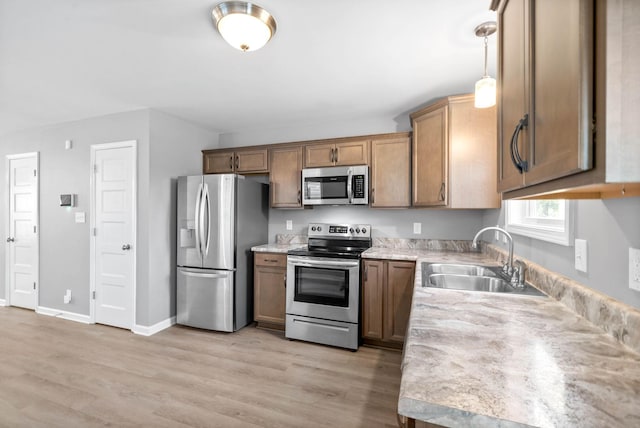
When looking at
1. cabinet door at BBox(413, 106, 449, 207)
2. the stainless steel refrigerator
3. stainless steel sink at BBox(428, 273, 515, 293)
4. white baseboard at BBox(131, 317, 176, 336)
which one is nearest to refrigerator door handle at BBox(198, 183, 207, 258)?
the stainless steel refrigerator

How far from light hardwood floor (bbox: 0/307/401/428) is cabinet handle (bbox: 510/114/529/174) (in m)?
1.75

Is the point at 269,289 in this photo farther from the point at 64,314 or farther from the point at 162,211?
the point at 64,314

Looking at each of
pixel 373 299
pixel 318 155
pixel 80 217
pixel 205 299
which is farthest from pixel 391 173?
pixel 80 217

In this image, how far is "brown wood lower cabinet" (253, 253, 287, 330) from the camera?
3180mm

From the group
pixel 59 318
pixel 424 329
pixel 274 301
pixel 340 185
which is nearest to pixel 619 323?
pixel 424 329

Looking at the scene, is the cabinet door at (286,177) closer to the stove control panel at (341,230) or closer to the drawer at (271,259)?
the stove control panel at (341,230)

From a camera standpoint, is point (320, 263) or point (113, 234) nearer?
point (320, 263)

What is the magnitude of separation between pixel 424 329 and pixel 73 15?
2.47m

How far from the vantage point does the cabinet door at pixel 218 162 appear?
12.4ft

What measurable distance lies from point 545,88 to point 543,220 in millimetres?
1332

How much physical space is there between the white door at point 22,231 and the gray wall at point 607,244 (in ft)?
18.0

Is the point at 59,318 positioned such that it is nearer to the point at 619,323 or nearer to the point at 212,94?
the point at 212,94

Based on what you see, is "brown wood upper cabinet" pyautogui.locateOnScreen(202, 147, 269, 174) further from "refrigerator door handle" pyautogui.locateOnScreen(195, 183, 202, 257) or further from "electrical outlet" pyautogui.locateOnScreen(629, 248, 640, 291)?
"electrical outlet" pyautogui.locateOnScreen(629, 248, 640, 291)

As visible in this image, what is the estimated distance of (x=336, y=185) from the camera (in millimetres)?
3242
